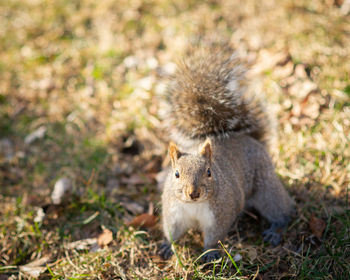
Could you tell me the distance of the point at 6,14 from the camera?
4996 mm

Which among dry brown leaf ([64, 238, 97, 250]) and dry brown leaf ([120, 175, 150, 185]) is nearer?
dry brown leaf ([64, 238, 97, 250])

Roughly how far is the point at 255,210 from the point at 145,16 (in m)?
3.19

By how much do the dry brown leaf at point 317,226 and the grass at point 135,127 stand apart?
5 centimetres

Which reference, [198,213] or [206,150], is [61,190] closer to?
[198,213]

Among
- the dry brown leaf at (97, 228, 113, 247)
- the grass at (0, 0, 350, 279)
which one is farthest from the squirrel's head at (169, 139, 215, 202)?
the dry brown leaf at (97, 228, 113, 247)

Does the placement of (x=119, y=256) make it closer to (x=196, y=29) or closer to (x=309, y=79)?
(x=309, y=79)

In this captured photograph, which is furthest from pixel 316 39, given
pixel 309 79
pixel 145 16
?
pixel 145 16

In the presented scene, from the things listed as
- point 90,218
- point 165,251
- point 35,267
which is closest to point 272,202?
point 165,251

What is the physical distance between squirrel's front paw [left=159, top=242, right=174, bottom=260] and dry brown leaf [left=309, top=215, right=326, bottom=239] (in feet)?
3.48

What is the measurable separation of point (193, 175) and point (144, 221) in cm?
87

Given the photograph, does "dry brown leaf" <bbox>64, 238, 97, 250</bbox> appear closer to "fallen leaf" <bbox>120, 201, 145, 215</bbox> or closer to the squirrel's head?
"fallen leaf" <bbox>120, 201, 145, 215</bbox>

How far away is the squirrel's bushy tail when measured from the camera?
7.48ft

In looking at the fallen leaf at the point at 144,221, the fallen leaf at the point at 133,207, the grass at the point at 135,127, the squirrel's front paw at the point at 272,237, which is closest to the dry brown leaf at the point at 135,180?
the grass at the point at 135,127

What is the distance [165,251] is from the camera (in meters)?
2.38
